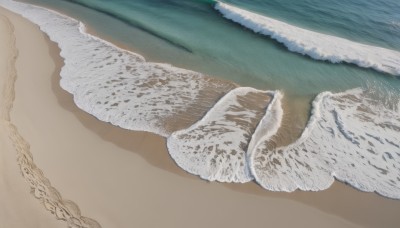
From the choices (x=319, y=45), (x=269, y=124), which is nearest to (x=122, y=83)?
(x=269, y=124)

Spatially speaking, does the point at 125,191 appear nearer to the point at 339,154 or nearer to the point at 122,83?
the point at 122,83

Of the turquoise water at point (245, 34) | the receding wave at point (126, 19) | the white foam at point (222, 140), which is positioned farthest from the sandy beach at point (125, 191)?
the receding wave at point (126, 19)

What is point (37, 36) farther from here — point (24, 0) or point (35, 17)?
point (24, 0)

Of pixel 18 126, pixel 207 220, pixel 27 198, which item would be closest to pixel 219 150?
pixel 207 220

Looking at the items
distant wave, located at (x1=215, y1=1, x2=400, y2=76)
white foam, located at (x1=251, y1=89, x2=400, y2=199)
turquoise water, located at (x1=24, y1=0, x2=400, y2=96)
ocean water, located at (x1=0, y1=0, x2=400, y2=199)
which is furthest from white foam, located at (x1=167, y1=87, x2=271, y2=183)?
distant wave, located at (x1=215, y1=1, x2=400, y2=76)

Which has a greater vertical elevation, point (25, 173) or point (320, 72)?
point (320, 72)
